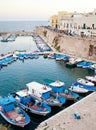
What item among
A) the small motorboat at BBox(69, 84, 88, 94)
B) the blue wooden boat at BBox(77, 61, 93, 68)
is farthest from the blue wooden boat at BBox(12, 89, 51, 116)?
the blue wooden boat at BBox(77, 61, 93, 68)

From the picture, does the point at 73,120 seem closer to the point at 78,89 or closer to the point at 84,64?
the point at 78,89

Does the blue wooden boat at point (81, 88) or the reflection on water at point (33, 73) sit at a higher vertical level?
the blue wooden boat at point (81, 88)

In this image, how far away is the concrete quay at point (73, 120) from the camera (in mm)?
21792

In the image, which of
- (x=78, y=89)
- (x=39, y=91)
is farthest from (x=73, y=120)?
(x=78, y=89)

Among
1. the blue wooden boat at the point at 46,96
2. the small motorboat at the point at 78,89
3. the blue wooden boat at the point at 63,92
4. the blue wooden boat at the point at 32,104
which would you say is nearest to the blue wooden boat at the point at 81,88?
the small motorboat at the point at 78,89

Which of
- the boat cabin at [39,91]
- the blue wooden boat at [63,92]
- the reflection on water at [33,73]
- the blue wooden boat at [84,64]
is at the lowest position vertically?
the reflection on water at [33,73]

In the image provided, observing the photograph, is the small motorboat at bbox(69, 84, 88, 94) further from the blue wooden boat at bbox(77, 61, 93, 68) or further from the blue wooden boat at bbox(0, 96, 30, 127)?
the blue wooden boat at bbox(77, 61, 93, 68)

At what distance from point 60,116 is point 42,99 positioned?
224 inches

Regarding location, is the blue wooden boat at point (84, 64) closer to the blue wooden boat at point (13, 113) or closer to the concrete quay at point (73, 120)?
the concrete quay at point (73, 120)

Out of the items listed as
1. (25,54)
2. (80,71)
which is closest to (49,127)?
(80,71)

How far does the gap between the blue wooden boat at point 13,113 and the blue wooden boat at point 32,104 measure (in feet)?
3.85

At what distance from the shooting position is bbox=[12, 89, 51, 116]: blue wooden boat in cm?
2609

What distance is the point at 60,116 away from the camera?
2380 centimetres

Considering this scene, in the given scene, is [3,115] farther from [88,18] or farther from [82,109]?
[88,18]
